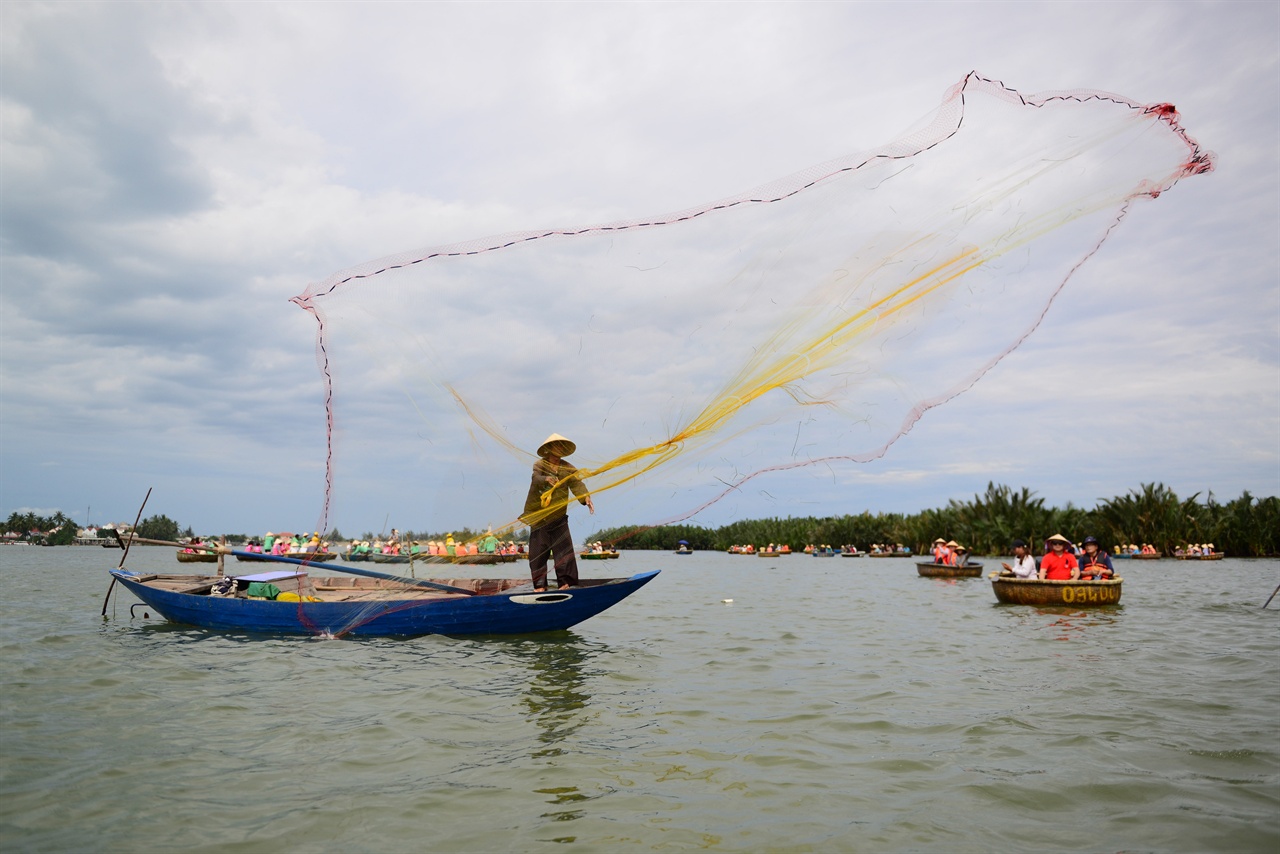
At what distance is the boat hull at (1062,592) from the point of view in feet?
60.2

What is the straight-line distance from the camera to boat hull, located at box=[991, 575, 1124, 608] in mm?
18344

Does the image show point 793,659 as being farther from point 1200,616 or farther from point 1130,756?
point 1200,616

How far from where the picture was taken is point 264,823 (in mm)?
5055

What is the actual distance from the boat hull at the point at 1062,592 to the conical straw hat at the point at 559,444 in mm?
13572

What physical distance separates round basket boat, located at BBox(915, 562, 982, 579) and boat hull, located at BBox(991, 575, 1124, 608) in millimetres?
13466

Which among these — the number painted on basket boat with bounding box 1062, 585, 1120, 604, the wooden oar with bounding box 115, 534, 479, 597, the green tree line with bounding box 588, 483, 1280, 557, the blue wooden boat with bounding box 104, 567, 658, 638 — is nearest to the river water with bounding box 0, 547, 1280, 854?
the blue wooden boat with bounding box 104, 567, 658, 638

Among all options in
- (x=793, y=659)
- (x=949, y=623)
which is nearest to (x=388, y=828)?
(x=793, y=659)

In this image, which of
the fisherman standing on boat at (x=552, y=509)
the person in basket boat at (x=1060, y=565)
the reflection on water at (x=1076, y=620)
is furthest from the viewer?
the person in basket boat at (x=1060, y=565)

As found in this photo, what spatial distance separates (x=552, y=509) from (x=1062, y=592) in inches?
570

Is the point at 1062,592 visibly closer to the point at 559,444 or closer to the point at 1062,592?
the point at 1062,592

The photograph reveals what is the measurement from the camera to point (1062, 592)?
739 inches

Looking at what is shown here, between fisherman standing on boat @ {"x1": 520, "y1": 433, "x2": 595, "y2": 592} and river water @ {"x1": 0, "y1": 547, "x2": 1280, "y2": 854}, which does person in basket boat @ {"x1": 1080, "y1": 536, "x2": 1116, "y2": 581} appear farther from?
fisherman standing on boat @ {"x1": 520, "y1": 433, "x2": 595, "y2": 592}

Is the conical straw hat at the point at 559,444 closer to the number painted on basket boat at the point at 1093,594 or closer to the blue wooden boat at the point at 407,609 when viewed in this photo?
the blue wooden boat at the point at 407,609

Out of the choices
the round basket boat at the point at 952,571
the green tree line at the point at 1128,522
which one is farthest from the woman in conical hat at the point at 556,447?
the green tree line at the point at 1128,522
